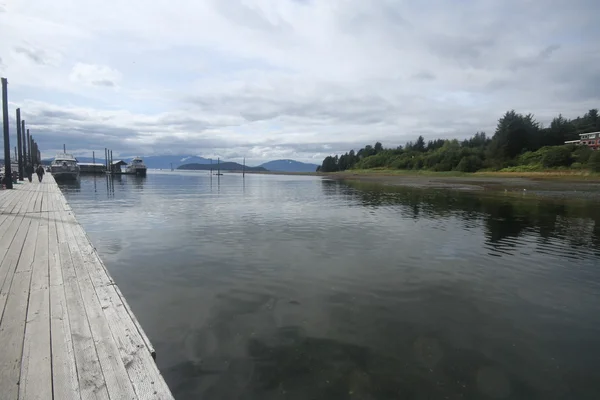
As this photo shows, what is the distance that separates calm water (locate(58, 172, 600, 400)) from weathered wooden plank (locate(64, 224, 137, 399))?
1.32 m

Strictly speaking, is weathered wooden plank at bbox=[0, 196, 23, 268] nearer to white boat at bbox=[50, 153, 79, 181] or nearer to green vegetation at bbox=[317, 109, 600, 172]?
white boat at bbox=[50, 153, 79, 181]

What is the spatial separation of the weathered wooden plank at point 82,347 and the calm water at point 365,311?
148 centimetres

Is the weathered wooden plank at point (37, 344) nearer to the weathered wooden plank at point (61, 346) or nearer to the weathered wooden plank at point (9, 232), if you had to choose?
the weathered wooden plank at point (61, 346)

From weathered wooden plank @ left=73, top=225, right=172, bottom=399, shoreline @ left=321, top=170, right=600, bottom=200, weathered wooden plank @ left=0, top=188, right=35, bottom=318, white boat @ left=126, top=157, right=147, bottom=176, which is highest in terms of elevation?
white boat @ left=126, top=157, right=147, bottom=176

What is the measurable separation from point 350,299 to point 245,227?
1056 centimetres

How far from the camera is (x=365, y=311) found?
7.77 meters

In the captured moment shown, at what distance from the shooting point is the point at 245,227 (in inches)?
712

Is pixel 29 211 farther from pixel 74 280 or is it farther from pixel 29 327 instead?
pixel 29 327

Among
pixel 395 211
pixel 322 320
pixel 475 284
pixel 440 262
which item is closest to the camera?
pixel 322 320

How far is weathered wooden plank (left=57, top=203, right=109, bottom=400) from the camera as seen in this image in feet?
11.6

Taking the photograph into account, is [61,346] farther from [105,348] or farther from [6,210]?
[6,210]

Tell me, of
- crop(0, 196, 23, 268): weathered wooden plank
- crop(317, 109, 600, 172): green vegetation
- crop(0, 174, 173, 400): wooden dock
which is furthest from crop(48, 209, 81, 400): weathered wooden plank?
crop(317, 109, 600, 172): green vegetation

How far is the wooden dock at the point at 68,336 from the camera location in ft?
11.7

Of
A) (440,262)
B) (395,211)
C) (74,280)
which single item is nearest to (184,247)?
(74,280)
